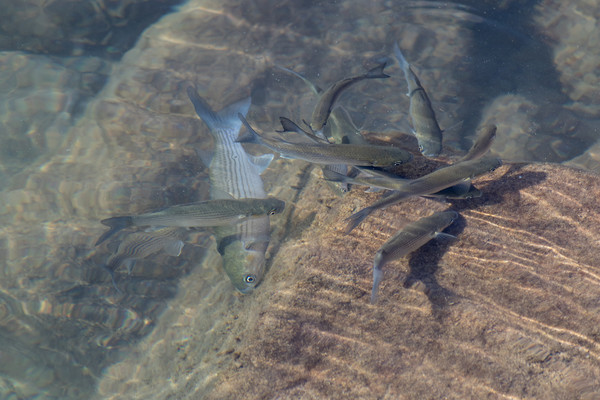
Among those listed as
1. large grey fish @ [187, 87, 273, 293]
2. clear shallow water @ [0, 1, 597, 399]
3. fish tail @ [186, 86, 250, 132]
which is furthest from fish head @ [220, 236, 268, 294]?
fish tail @ [186, 86, 250, 132]

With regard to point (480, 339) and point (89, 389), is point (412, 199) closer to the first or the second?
point (480, 339)

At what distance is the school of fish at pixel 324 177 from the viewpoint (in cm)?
327

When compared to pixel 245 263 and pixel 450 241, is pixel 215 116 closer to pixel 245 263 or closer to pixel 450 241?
pixel 245 263

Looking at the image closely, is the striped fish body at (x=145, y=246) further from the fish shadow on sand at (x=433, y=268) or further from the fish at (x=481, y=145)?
the fish at (x=481, y=145)

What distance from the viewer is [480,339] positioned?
2773mm

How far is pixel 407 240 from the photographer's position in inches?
119

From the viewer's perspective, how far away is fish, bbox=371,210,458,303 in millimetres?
2879

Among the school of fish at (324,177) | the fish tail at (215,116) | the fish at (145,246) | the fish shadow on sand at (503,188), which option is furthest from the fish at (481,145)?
the fish at (145,246)

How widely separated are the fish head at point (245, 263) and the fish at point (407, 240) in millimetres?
1491

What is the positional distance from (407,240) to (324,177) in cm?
159

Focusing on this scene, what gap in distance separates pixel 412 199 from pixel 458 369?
5.75 ft

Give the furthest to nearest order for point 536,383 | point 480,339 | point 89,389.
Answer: point 89,389
point 480,339
point 536,383

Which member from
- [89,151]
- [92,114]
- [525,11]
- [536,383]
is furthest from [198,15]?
[536,383]

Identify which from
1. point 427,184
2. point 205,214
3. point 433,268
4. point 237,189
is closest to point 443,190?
point 427,184
